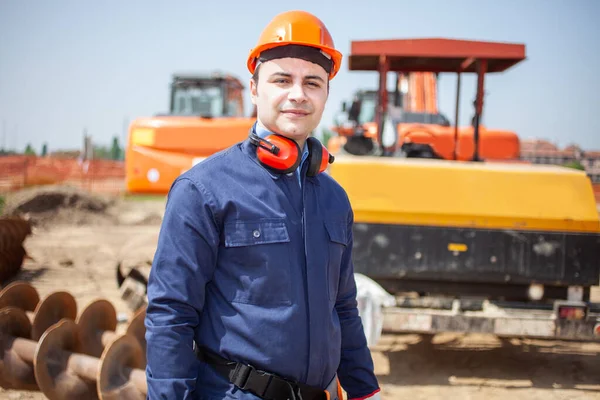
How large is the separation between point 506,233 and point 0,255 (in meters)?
6.40

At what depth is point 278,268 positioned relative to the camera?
1.62 meters

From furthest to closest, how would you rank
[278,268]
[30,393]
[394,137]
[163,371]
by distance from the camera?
[394,137]
[30,393]
[278,268]
[163,371]

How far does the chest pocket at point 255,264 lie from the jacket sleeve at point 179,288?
0.17 ft

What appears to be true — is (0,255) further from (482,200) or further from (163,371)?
(163,371)

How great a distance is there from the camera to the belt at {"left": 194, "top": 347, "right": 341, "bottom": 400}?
1.58 metres

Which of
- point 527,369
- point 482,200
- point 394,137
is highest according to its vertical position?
point 394,137

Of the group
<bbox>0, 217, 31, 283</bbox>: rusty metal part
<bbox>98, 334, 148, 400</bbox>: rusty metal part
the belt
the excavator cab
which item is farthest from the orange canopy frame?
the excavator cab

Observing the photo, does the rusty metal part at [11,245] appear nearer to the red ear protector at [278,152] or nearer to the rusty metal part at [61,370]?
the rusty metal part at [61,370]

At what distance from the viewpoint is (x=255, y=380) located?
5.19 feet

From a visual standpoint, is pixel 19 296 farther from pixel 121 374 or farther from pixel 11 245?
pixel 11 245

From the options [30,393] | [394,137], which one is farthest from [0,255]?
[394,137]

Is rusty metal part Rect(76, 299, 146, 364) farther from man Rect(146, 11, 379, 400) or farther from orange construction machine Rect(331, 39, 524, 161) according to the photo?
orange construction machine Rect(331, 39, 524, 161)

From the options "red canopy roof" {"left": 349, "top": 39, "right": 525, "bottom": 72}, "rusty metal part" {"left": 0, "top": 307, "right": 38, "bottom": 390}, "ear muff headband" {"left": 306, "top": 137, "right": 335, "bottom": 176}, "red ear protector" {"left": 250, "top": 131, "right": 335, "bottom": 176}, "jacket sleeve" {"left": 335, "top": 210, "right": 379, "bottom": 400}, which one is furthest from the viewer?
"red canopy roof" {"left": 349, "top": 39, "right": 525, "bottom": 72}

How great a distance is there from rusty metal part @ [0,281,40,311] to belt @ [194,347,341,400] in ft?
11.6
